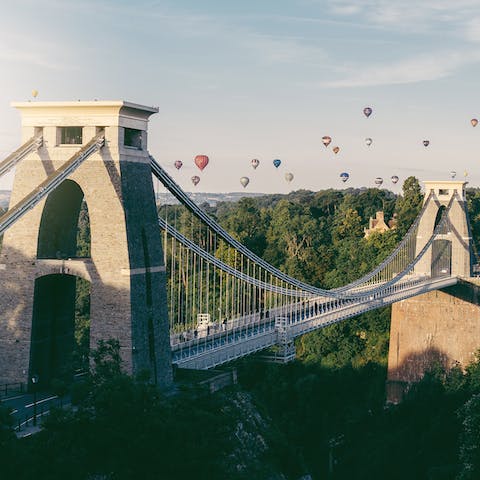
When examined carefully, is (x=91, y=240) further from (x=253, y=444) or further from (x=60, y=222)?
(x=253, y=444)

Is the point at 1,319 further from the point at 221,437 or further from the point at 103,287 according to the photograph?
the point at 221,437

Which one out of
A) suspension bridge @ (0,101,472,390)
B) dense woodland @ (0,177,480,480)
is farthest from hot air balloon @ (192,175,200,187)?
suspension bridge @ (0,101,472,390)

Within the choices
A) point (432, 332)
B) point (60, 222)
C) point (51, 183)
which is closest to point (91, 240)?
point (51, 183)

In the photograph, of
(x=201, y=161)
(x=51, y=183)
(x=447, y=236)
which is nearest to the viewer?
(x=51, y=183)

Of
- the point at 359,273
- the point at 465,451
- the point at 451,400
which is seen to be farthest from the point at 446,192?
the point at 465,451

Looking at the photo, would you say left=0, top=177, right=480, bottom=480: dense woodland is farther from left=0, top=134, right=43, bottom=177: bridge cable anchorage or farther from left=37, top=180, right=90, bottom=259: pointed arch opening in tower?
left=0, top=134, right=43, bottom=177: bridge cable anchorage
